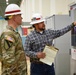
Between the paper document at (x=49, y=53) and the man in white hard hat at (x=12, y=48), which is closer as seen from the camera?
the man in white hard hat at (x=12, y=48)

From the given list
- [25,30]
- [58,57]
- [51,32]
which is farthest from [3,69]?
[25,30]

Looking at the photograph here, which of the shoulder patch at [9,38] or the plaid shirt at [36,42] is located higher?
the shoulder patch at [9,38]

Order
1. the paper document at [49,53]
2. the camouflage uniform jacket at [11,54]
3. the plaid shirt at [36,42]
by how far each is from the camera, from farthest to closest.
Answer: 1. the plaid shirt at [36,42]
2. the paper document at [49,53]
3. the camouflage uniform jacket at [11,54]

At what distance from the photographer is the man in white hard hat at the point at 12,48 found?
2518 mm

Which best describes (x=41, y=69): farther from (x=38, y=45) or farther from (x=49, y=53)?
(x=38, y=45)

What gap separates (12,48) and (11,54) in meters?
0.07

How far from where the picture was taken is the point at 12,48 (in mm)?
2529

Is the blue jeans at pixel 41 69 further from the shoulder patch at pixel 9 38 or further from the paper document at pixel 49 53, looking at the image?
the shoulder patch at pixel 9 38

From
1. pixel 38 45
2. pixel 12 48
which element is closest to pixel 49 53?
pixel 38 45

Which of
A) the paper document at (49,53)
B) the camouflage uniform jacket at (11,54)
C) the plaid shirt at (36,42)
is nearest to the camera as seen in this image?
the camouflage uniform jacket at (11,54)

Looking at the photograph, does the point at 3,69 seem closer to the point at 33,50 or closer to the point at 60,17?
the point at 33,50

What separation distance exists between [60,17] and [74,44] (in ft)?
3.90

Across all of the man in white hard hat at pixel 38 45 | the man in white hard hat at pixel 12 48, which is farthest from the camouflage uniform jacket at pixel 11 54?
the man in white hard hat at pixel 38 45

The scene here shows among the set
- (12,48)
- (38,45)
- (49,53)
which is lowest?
(49,53)
